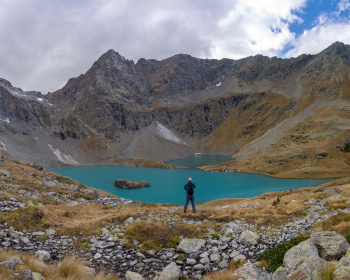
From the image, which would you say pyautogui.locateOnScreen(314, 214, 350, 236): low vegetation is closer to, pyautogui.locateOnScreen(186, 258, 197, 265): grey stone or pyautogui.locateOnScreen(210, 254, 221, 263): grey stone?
pyautogui.locateOnScreen(210, 254, 221, 263): grey stone

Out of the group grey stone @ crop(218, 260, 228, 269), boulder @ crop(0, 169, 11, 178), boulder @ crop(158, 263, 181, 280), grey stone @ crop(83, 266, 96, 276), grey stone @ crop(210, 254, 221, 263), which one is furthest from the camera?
boulder @ crop(0, 169, 11, 178)

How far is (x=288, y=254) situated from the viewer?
25.9 ft

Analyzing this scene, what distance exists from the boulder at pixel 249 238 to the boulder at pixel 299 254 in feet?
12.9

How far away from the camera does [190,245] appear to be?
11406mm

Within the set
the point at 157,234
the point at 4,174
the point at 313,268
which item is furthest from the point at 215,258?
the point at 4,174

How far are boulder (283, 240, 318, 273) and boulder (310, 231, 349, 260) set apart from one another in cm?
22

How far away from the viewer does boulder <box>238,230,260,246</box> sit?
11694 mm

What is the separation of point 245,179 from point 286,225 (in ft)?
284

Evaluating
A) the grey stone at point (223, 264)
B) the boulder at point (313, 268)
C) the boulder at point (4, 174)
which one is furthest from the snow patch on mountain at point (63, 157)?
the boulder at point (313, 268)

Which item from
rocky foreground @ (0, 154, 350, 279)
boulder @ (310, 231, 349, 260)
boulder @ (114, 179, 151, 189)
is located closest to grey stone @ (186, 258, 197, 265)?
rocky foreground @ (0, 154, 350, 279)

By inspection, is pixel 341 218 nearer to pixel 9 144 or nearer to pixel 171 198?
pixel 171 198

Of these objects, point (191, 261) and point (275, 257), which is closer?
point (275, 257)

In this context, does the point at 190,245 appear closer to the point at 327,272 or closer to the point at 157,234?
the point at 157,234

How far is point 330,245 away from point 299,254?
111cm
